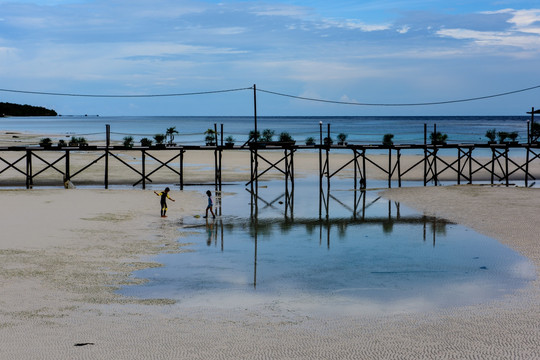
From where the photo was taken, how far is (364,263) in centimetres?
1648

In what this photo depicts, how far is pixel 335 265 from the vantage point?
16234mm

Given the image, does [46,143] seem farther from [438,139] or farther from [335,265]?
[335,265]

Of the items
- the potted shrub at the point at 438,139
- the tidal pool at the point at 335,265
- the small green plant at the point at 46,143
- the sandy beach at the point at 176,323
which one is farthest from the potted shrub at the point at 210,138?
the sandy beach at the point at 176,323

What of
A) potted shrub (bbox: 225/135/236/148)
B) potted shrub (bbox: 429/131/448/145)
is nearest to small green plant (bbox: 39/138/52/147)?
A: potted shrub (bbox: 225/135/236/148)

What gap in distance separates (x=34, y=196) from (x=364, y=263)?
60.4 ft

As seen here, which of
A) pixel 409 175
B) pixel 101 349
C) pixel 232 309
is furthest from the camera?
pixel 409 175

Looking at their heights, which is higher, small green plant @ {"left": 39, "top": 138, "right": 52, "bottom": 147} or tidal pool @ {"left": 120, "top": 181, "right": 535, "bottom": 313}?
small green plant @ {"left": 39, "top": 138, "right": 52, "bottom": 147}

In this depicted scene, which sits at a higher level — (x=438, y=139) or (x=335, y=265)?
(x=438, y=139)

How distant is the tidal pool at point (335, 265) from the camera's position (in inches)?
508

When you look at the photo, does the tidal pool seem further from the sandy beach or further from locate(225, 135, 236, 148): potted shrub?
locate(225, 135, 236, 148): potted shrub

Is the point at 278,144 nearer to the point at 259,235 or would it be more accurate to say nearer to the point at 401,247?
the point at 259,235

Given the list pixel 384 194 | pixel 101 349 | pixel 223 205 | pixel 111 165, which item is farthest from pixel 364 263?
pixel 111 165

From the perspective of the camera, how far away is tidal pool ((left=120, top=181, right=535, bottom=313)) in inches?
508

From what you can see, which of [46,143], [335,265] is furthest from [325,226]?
[46,143]
